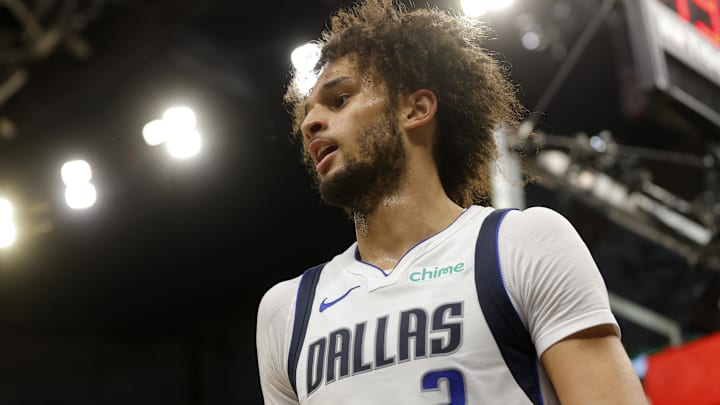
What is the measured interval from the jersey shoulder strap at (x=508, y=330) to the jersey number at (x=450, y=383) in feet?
0.29

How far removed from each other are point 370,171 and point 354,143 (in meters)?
0.07

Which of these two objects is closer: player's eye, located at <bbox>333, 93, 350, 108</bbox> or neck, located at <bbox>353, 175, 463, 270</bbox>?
neck, located at <bbox>353, 175, 463, 270</bbox>

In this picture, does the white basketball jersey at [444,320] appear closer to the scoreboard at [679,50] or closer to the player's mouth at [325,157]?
the player's mouth at [325,157]

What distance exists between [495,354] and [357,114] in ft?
2.05

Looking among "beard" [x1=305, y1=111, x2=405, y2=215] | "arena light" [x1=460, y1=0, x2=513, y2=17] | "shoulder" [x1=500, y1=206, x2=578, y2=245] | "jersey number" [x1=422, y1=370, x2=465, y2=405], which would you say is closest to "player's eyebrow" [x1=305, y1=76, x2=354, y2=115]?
"beard" [x1=305, y1=111, x2=405, y2=215]

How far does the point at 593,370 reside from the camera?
1.35 m

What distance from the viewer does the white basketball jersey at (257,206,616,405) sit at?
1417 mm

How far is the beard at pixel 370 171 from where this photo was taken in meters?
1.75

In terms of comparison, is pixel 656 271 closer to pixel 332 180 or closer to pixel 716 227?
pixel 716 227

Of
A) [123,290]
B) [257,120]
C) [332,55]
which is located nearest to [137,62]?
[257,120]

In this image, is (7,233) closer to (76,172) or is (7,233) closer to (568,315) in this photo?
(76,172)

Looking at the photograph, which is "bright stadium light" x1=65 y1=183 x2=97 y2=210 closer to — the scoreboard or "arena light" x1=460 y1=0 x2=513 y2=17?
"arena light" x1=460 y1=0 x2=513 y2=17

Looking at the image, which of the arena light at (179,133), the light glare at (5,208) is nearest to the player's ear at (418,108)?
the arena light at (179,133)

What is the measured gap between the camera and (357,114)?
1801 mm
